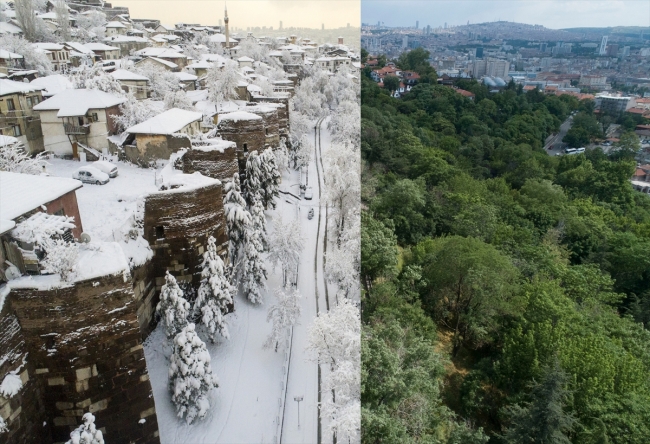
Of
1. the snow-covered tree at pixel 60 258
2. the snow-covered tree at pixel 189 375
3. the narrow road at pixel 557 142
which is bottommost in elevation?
the narrow road at pixel 557 142

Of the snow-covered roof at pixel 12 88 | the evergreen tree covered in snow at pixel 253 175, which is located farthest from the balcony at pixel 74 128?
the evergreen tree covered in snow at pixel 253 175

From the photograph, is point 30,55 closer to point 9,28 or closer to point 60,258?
point 9,28

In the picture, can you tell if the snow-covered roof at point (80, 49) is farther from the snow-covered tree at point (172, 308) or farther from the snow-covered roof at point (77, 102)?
the snow-covered tree at point (172, 308)

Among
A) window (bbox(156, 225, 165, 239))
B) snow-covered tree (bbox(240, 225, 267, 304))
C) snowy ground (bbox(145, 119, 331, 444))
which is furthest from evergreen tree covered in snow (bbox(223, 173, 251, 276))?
window (bbox(156, 225, 165, 239))

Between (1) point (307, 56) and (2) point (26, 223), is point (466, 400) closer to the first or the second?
(2) point (26, 223)

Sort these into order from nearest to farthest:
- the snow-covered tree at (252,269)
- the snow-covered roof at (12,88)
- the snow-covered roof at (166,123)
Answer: the snow-covered tree at (252,269), the snow-covered roof at (166,123), the snow-covered roof at (12,88)

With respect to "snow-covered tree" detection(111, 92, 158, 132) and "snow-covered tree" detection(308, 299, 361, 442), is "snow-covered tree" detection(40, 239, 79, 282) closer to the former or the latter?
"snow-covered tree" detection(308, 299, 361, 442)

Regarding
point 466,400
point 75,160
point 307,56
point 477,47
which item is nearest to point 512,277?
point 466,400
